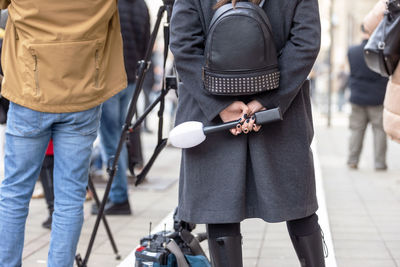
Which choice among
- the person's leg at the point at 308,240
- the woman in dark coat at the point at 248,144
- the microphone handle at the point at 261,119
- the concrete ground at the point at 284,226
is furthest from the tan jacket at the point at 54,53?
the concrete ground at the point at 284,226

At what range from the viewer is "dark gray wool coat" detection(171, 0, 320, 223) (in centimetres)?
274

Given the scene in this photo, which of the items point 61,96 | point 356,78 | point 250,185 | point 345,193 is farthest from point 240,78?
point 356,78

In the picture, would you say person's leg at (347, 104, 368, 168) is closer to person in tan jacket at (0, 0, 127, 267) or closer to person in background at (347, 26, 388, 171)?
person in background at (347, 26, 388, 171)

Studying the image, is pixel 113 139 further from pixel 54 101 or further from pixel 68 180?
pixel 54 101

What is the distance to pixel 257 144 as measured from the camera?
2768mm

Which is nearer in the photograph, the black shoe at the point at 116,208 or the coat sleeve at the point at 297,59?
the coat sleeve at the point at 297,59

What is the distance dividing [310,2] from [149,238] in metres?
1.44

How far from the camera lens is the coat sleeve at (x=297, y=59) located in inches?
107

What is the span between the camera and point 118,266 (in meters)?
3.94

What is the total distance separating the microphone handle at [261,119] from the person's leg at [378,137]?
6.33 metres

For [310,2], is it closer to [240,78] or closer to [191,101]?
[240,78]

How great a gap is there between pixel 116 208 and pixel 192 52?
2.96 meters

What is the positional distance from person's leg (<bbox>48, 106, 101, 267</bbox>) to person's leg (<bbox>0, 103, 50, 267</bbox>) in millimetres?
101

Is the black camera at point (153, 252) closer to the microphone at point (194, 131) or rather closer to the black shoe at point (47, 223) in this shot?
the microphone at point (194, 131)
